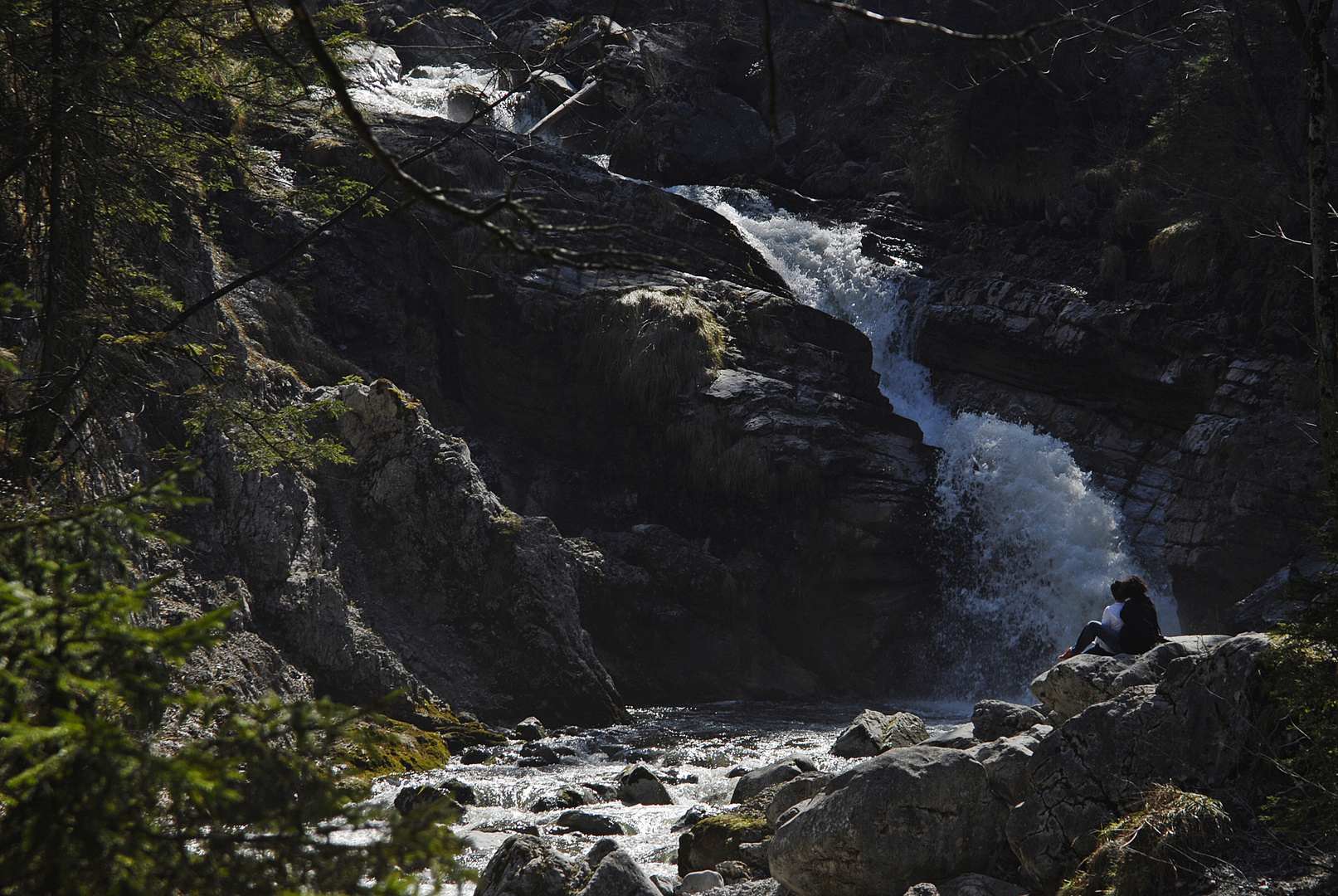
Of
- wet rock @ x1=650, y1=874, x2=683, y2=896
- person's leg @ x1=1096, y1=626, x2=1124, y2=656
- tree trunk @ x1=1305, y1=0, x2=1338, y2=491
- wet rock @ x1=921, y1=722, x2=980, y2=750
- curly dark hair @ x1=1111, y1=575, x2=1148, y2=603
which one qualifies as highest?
tree trunk @ x1=1305, y1=0, x2=1338, y2=491

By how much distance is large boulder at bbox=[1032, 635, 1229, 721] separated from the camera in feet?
19.9

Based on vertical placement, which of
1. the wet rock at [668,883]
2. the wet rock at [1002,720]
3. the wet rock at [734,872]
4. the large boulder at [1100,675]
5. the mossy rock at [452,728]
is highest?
the large boulder at [1100,675]

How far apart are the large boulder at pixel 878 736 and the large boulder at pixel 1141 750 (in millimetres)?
4159

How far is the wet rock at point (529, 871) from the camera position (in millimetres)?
5723

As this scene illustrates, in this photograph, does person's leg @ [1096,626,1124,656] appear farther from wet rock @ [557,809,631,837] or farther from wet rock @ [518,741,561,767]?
wet rock @ [518,741,561,767]

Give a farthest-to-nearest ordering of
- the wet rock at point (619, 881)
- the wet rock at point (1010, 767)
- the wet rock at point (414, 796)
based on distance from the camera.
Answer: the wet rock at point (414, 796), the wet rock at point (1010, 767), the wet rock at point (619, 881)

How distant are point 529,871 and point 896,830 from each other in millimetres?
2464

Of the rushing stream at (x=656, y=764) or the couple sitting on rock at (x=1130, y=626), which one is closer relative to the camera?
the rushing stream at (x=656, y=764)

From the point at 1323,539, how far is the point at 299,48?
8.66 metres

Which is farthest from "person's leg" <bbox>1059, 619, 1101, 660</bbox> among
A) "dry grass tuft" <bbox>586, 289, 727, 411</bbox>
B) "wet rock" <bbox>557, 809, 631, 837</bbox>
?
"dry grass tuft" <bbox>586, 289, 727, 411</bbox>

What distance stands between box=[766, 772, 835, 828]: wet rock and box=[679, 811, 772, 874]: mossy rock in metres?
0.11

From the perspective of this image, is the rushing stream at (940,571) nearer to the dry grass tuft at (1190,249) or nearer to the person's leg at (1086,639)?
the person's leg at (1086,639)

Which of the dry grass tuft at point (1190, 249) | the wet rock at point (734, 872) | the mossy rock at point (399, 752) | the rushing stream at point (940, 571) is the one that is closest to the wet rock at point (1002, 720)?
the rushing stream at point (940, 571)

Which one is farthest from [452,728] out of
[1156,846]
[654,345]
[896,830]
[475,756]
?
[654,345]
